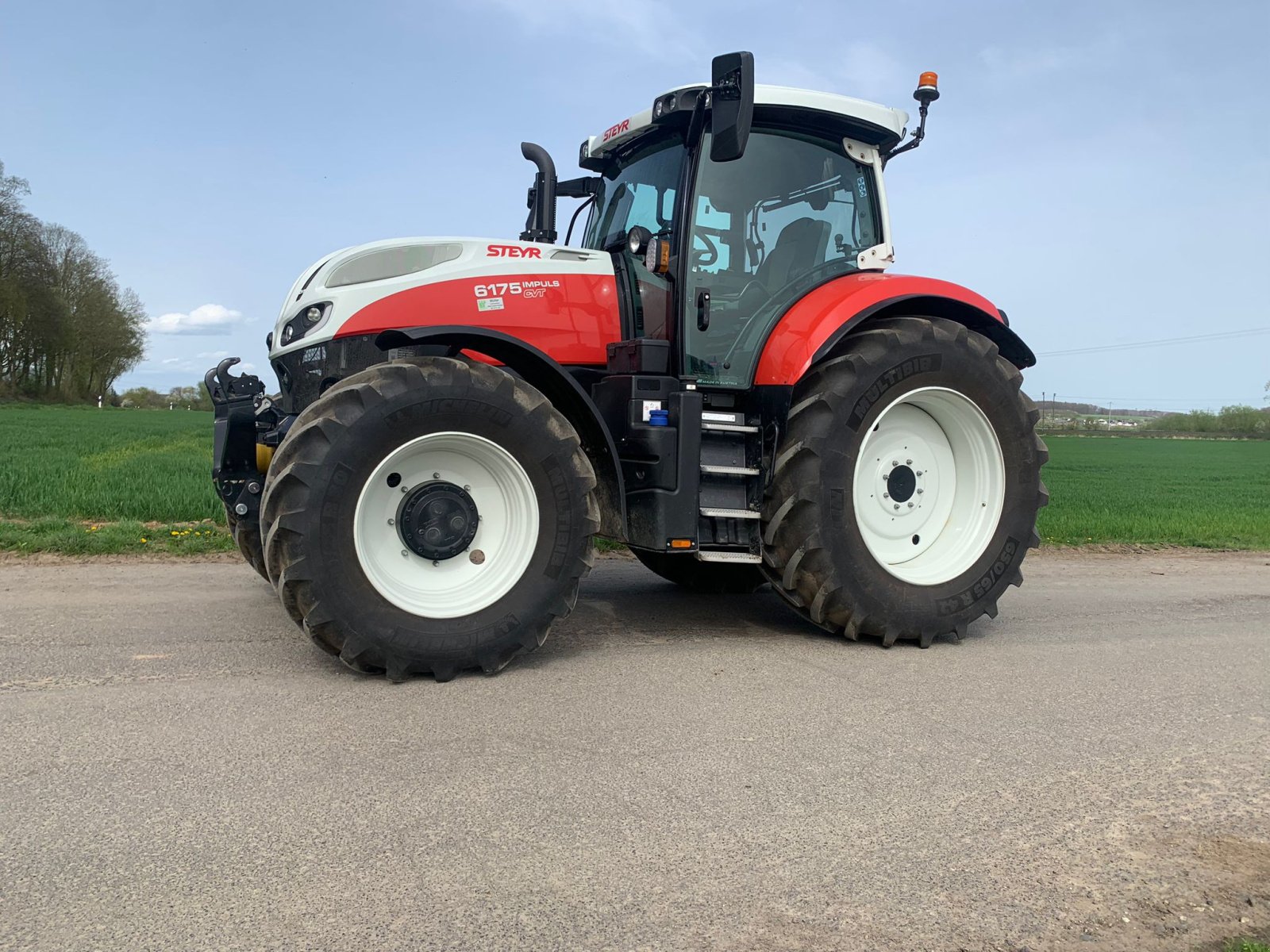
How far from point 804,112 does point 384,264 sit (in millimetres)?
2355

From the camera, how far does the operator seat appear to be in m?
5.35

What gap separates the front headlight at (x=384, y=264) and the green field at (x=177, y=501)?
354 centimetres

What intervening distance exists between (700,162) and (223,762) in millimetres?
3531

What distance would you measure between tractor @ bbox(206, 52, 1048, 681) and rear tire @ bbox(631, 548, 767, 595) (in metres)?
1.25

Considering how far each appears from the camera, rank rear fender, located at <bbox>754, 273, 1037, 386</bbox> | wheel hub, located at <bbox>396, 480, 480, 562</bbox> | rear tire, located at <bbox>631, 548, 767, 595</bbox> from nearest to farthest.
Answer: wheel hub, located at <bbox>396, 480, 480, 562</bbox> → rear fender, located at <bbox>754, 273, 1037, 386</bbox> → rear tire, located at <bbox>631, 548, 767, 595</bbox>

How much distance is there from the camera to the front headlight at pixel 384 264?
4.74 meters

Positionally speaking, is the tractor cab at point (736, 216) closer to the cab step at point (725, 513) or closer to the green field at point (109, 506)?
the cab step at point (725, 513)

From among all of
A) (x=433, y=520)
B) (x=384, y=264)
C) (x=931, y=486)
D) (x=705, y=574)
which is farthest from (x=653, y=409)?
(x=705, y=574)

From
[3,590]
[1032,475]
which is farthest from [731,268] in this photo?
[3,590]

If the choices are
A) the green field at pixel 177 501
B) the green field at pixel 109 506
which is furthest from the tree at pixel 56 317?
the green field at pixel 109 506

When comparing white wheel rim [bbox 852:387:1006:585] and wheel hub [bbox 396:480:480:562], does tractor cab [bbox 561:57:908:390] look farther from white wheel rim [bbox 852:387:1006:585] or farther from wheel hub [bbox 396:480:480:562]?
wheel hub [bbox 396:480:480:562]

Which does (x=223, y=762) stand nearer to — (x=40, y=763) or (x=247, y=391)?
(x=40, y=763)

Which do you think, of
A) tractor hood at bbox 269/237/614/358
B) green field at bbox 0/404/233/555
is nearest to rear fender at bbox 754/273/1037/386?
tractor hood at bbox 269/237/614/358

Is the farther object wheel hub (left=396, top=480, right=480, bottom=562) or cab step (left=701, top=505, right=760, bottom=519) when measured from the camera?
cab step (left=701, top=505, right=760, bottom=519)
